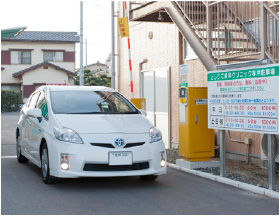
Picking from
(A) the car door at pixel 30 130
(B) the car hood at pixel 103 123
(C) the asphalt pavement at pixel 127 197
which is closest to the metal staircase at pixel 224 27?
(B) the car hood at pixel 103 123

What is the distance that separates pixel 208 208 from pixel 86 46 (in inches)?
1816

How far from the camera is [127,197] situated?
20.4 ft

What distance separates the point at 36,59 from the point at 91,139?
39.6m

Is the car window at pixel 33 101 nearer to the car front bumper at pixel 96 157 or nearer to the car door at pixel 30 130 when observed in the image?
the car door at pixel 30 130

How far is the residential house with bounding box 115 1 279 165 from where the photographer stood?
8.70 metres

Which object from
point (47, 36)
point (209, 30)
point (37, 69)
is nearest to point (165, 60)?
point (209, 30)

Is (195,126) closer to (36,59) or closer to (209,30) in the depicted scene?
(209,30)

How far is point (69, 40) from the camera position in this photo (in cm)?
4503

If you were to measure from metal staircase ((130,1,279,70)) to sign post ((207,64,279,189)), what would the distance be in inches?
26.7

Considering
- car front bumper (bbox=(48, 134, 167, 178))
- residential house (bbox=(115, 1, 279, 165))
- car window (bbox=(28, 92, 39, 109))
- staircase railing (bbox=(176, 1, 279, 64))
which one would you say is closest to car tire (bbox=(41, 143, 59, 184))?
car front bumper (bbox=(48, 134, 167, 178))

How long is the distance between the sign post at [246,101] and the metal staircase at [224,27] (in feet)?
2.22

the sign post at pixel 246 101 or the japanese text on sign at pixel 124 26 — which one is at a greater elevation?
the japanese text on sign at pixel 124 26

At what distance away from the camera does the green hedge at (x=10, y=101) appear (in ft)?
120

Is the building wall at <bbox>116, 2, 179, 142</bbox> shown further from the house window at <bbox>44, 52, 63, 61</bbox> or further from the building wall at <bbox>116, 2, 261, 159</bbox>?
the house window at <bbox>44, 52, 63, 61</bbox>
